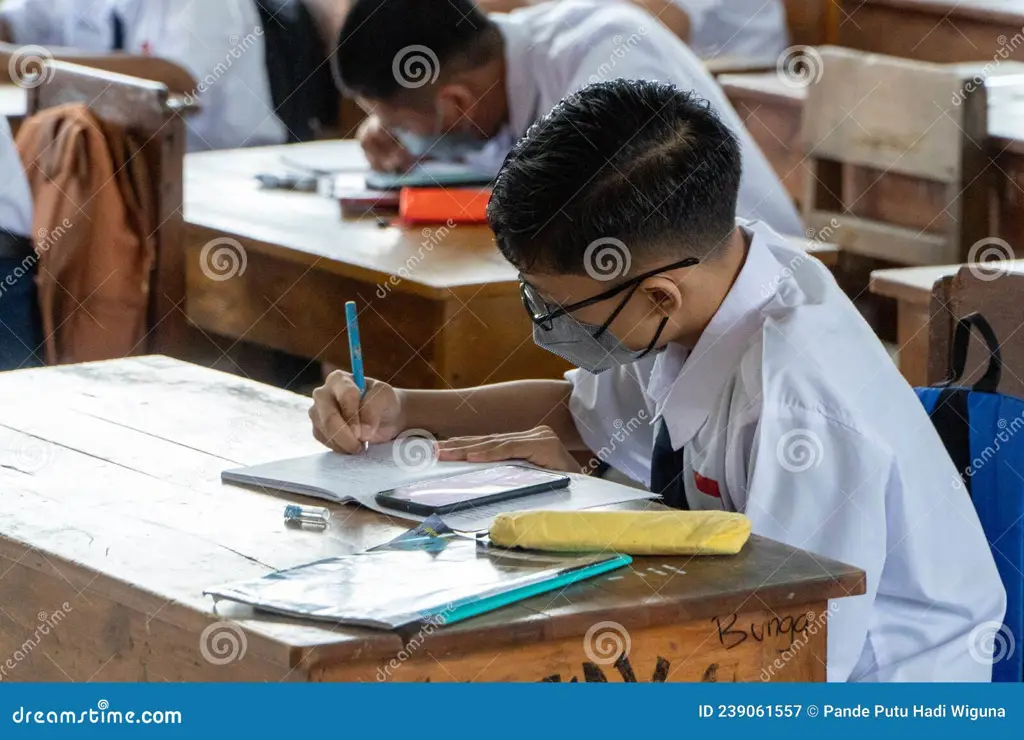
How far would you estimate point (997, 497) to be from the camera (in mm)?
1825

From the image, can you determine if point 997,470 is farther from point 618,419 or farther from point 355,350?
point 355,350

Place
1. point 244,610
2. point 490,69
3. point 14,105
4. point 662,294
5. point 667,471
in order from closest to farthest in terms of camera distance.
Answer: point 244,610 < point 662,294 < point 667,471 < point 490,69 < point 14,105

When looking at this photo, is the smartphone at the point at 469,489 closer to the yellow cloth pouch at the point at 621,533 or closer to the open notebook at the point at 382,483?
the open notebook at the point at 382,483

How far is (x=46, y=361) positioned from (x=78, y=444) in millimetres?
1746

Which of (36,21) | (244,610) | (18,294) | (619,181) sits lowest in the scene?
(244,610)

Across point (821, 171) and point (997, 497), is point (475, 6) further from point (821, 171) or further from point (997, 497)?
point (997, 497)

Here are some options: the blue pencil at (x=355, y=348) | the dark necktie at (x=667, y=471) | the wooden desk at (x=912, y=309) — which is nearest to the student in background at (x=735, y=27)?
the wooden desk at (x=912, y=309)

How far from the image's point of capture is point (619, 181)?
170 centimetres

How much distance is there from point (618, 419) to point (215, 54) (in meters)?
3.33

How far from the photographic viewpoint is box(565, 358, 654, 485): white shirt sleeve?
84.3 inches

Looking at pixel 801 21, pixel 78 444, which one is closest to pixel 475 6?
pixel 78 444

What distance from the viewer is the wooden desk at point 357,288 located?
2811 millimetres

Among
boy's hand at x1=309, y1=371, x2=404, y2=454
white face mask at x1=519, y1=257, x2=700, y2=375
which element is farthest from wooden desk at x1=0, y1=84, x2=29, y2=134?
white face mask at x1=519, y1=257, x2=700, y2=375

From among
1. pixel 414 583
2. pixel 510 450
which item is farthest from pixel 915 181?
pixel 414 583
